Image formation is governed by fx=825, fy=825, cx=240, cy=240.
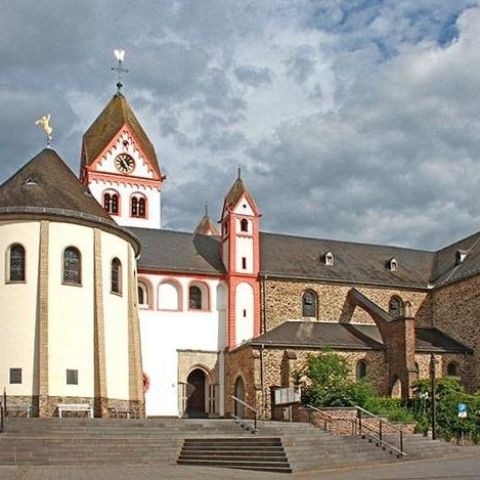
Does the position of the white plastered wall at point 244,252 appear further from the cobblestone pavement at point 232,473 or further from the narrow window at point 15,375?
the cobblestone pavement at point 232,473

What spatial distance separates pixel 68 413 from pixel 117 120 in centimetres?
3750

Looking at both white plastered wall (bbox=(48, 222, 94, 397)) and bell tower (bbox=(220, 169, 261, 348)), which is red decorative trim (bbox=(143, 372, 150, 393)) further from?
white plastered wall (bbox=(48, 222, 94, 397))

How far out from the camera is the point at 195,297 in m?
50.7

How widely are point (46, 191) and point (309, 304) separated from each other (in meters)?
19.8

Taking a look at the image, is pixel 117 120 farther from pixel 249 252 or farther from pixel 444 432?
pixel 444 432

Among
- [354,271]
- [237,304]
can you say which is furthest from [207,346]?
[354,271]

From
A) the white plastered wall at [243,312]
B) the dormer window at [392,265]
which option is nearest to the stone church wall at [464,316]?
the dormer window at [392,265]

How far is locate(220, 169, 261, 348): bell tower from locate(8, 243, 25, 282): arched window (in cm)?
1613

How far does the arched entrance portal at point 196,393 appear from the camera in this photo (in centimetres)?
4925

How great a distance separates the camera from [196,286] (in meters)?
50.8

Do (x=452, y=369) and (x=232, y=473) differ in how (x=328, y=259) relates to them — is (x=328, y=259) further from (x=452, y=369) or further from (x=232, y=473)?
(x=232, y=473)

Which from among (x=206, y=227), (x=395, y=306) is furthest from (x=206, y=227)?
(x=395, y=306)

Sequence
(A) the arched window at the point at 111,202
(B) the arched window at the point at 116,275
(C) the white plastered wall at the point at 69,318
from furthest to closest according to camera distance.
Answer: (A) the arched window at the point at 111,202
(B) the arched window at the point at 116,275
(C) the white plastered wall at the point at 69,318

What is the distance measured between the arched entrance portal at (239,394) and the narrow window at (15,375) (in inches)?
599
